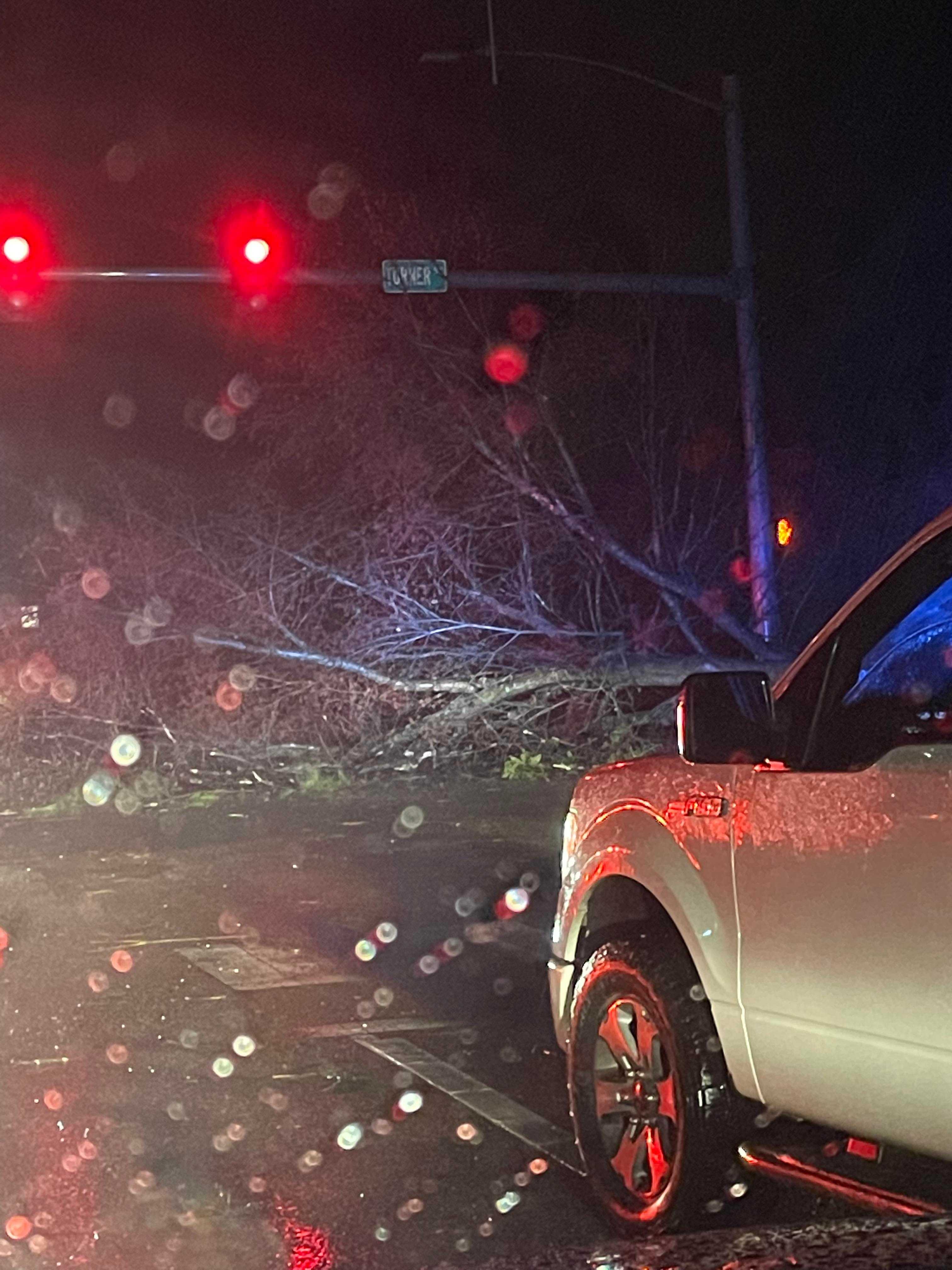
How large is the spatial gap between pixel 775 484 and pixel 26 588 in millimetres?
10213

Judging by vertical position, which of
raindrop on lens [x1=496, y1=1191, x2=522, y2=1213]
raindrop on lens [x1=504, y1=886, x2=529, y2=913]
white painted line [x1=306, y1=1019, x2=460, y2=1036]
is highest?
raindrop on lens [x1=496, y1=1191, x2=522, y2=1213]

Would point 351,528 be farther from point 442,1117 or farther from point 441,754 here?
point 442,1117

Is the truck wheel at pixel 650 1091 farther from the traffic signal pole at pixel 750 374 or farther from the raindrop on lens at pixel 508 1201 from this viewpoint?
the traffic signal pole at pixel 750 374

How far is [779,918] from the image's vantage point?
4211 millimetres

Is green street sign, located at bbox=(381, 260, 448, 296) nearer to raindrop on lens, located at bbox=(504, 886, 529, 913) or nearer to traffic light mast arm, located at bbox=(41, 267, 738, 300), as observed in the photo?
traffic light mast arm, located at bbox=(41, 267, 738, 300)

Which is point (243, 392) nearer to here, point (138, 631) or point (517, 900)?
point (138, 631)

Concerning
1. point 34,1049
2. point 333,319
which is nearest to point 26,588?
point 333,319

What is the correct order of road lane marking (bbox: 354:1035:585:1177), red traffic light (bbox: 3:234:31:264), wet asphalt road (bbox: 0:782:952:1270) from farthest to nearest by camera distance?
red traffic light (bbox: 3:234:31:264) → road lane marking (bbox: 354:1035:585:1177) → wet asphalt road (bbox: 0:782:952:1270)

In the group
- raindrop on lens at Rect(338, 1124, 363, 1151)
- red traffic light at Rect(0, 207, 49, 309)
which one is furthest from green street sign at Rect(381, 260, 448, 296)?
raindrop on lens at Rect(338, 1124, 363, 1151)

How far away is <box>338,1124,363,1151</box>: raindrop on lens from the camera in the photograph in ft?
19.9

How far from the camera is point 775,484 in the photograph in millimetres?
18688

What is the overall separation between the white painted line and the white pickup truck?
264cm

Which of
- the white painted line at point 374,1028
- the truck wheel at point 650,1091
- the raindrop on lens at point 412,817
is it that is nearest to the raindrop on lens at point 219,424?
the raindrop on lens at point 412,817

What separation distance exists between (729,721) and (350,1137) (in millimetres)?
2640
